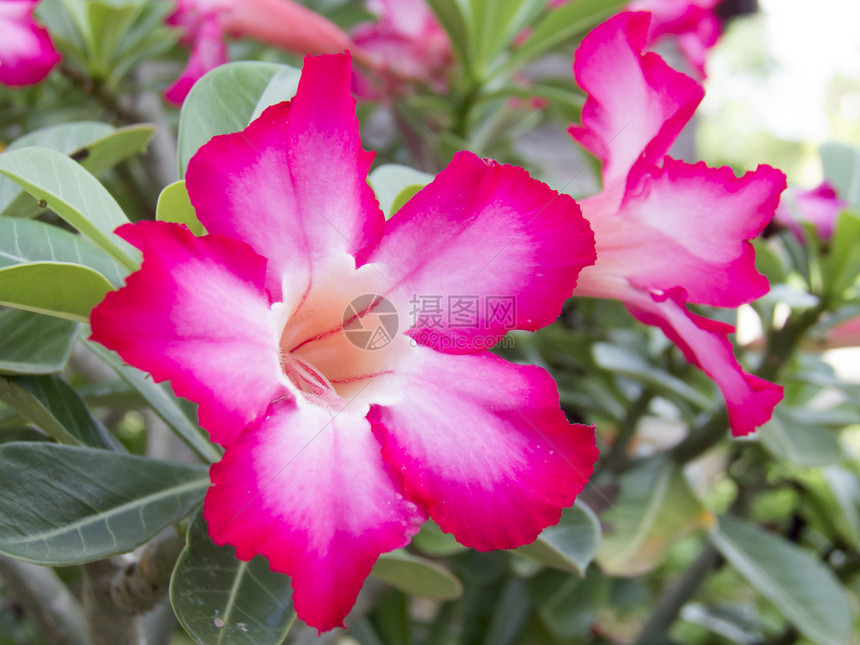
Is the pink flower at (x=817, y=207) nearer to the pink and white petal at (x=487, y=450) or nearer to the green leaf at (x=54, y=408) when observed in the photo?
the pink and white petal at (x=487, y=450)

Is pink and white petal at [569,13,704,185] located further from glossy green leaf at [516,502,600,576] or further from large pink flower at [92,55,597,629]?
glossy green leaf at [516,502,600,576]

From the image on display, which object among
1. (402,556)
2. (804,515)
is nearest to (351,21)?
(402,556)

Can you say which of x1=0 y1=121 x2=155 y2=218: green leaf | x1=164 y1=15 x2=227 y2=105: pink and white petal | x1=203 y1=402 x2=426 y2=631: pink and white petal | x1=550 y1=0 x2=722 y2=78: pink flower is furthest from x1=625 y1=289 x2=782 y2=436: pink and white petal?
x1=550 y1=0 x2=722 y2=78: pink flower

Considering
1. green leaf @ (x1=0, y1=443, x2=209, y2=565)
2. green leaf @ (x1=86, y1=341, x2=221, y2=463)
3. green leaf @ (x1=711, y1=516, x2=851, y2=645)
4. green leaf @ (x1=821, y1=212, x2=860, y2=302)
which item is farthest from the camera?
green leaf @ (x1=711, y1=516, x2=851, y2=645)

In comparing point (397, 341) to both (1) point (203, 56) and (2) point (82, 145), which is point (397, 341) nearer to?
(2) point (82, 145)

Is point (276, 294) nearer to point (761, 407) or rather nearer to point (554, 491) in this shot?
point (554, 491)


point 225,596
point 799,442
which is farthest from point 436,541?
point 799,442

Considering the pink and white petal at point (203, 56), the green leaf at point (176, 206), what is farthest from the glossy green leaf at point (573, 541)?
the pink and white petal at point (203, 56)
